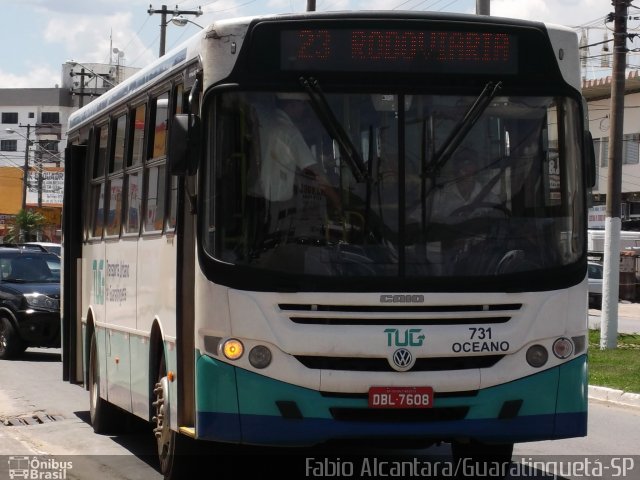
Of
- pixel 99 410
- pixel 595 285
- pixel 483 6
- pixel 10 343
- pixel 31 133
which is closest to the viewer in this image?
pixel 99 410

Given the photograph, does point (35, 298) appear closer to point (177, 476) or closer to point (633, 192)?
point (177, 476)

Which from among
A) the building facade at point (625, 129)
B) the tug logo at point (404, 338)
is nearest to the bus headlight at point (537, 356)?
the tug logo at point (404, 338)

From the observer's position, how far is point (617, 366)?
57.3ft

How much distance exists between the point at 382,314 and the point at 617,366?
10622 millimetres

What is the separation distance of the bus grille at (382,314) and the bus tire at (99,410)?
4.47 metres

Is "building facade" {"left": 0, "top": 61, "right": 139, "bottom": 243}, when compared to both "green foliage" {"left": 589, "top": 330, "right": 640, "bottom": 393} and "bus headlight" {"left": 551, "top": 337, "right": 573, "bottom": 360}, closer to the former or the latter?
"green foliage" {"left": 589, "top": 330, "right": 640, "bottom": 393}

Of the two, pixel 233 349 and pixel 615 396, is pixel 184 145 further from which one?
pixel 615 396

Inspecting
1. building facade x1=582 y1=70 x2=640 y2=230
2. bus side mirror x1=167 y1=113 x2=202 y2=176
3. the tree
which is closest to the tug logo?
bus side mirror x1=167 y1=113 x2=202 y2=176

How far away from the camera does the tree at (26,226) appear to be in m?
81.1

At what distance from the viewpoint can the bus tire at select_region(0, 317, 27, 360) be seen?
67.9ft

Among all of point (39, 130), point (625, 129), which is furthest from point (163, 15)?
point (39, 130)

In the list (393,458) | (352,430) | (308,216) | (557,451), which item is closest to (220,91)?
(308,216)

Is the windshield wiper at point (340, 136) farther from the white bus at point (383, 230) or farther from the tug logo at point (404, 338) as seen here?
the tug logo at point (404, 338)

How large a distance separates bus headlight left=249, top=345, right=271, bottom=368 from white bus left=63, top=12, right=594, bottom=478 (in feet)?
0.06
